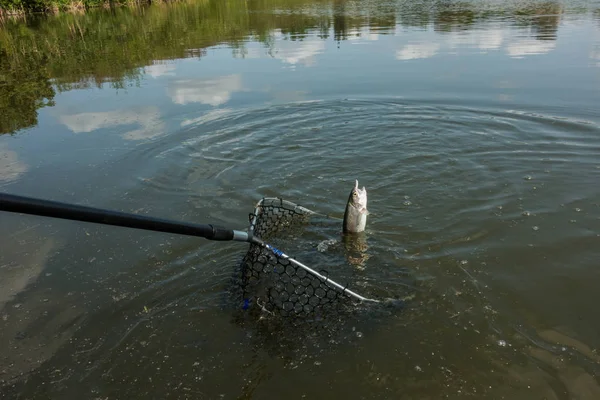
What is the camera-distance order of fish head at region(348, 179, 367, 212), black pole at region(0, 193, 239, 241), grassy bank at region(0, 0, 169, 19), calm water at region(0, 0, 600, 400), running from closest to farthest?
black pole at region(0, 193, 239, 241), calm water at region(0, 0, 600, 400), fish head at region(348, 179, 367, 212), grassy bank at region(0, 0, 169, 19)

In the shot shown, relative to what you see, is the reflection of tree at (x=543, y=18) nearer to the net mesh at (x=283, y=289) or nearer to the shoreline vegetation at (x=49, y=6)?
the net mesh at (x=283, y=289)

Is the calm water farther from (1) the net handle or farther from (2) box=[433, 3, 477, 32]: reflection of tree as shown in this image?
(2) box=[433, 3, 477, 32]: reflection of tree

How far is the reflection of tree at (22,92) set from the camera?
11172mm

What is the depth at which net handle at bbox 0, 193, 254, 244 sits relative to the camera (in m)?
2.21

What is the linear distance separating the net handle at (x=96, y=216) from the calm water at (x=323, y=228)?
1411mm

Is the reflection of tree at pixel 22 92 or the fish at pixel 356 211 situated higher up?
the reflection of tree at pixel 22 92

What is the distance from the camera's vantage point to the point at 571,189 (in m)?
6.34

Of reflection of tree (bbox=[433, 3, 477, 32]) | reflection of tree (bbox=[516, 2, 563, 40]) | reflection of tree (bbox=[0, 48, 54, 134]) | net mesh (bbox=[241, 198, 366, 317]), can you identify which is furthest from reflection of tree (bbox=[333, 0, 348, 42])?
net mesh (bbox=[241, 198, 366, 317])

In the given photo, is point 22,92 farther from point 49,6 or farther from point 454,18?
point 49,6

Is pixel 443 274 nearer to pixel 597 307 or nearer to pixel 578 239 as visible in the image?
pixel 597 307

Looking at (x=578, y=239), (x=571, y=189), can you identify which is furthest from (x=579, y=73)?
(x=578, y=239)

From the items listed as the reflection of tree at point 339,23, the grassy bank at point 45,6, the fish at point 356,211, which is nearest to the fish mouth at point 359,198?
the fish at point 356,211

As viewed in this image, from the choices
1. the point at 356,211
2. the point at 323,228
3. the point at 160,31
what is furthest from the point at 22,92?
the point at 356,211

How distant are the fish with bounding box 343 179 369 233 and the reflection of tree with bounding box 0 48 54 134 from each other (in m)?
9.15
